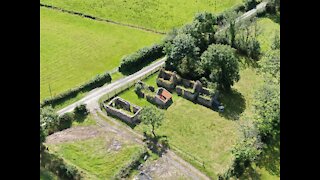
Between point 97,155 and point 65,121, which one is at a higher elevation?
point 65,121

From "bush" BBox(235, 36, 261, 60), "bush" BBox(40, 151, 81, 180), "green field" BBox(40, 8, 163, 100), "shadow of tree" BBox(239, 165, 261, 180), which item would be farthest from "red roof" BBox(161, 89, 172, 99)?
"bush" BBox(235, 36, 261, 60)

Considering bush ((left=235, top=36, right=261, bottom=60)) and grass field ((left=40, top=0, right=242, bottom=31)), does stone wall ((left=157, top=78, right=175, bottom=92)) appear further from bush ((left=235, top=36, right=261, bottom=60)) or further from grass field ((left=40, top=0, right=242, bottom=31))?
grass field ((left=40, top=0, right=242, bottom=31))

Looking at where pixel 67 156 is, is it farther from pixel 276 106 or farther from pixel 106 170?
pixel 276 106

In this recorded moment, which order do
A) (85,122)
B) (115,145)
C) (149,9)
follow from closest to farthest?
(115,145) < (85,122) < (149,9)

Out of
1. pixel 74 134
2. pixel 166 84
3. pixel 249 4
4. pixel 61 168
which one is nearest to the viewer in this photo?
pixel 61 168

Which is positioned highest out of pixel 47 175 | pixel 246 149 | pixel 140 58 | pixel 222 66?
pixel 222 66

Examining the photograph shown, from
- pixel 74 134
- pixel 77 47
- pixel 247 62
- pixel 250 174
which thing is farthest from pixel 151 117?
pixel 77 47

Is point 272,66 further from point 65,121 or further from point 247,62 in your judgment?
point 65,121
